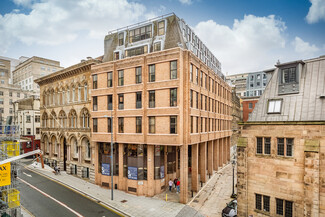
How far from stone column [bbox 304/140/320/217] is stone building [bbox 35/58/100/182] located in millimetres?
27114

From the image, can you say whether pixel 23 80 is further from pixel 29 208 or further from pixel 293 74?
pixel 293 74

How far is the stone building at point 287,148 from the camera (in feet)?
49.2

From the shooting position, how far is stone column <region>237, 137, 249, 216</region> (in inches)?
710

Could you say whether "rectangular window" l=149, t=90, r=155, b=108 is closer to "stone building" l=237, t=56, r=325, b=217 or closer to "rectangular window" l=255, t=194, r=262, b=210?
"stone building" l=237, t=56, r=325, b=217

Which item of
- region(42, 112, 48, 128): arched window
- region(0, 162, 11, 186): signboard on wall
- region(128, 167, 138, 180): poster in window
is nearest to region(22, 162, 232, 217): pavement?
region(128, 167, 138, 180): poster in window

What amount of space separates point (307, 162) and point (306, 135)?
217cm

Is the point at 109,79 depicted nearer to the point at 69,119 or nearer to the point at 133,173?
the point at 69,119

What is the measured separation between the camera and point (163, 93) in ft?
75.9

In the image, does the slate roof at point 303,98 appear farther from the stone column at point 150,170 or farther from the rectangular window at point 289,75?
the stone column at point 150,170

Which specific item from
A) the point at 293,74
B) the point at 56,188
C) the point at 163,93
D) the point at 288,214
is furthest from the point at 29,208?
the point at 293,74

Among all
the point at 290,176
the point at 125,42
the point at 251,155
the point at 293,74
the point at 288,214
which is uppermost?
the point at 125,42

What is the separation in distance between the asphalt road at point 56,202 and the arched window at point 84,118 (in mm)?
9790

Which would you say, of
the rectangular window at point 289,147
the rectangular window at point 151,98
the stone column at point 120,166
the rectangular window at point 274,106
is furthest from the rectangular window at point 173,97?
the rectangular window at point 289,147

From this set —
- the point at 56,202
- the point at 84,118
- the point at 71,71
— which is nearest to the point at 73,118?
the point at 84,118
